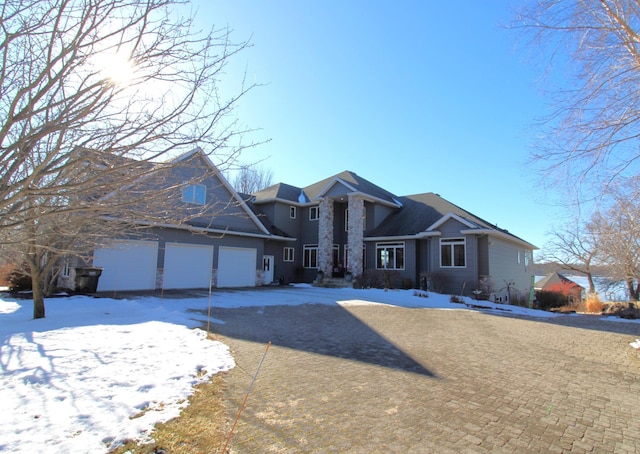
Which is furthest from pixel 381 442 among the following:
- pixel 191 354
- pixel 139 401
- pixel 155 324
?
pixel 155 324

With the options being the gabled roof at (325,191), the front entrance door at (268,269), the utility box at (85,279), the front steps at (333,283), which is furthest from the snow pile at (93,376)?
the gabled roof at (325,191)

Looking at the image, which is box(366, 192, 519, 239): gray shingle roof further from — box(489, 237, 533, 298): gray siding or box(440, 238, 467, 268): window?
box(440, 238, 467, 268): window

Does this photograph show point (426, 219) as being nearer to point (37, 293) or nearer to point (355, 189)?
point (355, 189)

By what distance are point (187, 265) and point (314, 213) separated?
10.3m

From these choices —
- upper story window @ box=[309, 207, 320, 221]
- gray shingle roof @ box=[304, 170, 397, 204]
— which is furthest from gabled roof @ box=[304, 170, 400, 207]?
upper story window @ box=[309, 207, 320, 221]

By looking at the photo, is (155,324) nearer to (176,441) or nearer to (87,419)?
(87,419)

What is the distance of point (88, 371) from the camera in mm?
5066

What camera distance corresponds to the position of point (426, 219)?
71.2 ft

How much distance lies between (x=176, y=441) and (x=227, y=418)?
597 mm

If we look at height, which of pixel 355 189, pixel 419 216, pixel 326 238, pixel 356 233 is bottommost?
pixel 326 238

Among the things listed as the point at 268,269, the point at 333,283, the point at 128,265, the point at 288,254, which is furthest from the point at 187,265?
the point at 333,283

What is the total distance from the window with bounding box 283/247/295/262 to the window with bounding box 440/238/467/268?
10612 millimetres

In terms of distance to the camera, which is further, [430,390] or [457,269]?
[457,269]

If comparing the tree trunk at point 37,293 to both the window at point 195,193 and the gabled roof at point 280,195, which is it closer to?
the window at point 195,193
